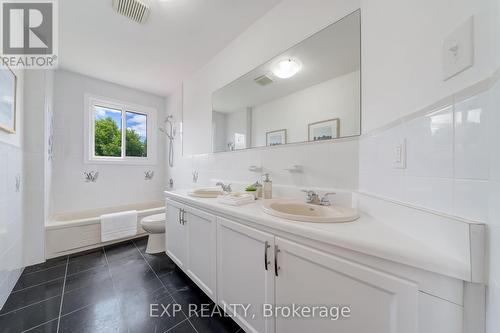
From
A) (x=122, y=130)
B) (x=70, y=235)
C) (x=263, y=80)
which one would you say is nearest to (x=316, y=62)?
(x=263, y=80)

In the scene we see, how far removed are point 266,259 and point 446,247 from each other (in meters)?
0.65

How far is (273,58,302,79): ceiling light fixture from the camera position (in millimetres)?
1414

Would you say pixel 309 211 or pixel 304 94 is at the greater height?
pixel 304 94

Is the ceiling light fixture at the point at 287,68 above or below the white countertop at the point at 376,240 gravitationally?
above

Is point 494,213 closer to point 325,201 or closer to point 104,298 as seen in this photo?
point 325,201

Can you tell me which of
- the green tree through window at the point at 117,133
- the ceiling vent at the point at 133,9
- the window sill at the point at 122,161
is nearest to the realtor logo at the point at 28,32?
the ceiling vent at the point at 133,9

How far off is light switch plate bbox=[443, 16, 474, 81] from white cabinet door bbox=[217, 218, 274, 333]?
857 mm

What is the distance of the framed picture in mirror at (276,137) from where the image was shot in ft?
4.89

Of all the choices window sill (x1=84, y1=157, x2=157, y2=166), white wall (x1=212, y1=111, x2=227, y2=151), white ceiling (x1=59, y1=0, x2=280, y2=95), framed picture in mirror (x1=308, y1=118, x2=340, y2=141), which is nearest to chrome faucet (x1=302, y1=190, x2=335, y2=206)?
framed picture in mirror (x1=308, y1=118, x2=340, y2=141)

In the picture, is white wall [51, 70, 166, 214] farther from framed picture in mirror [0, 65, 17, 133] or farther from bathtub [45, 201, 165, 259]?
framed picture in mirror [0, 65, 17, 133]

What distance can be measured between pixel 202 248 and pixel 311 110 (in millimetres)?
1306

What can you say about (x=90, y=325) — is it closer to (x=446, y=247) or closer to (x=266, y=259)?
(x=266, y=259)

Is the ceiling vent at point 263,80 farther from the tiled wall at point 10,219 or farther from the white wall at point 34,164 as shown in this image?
the white wall at point 34,164

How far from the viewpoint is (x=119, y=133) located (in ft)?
10.3
